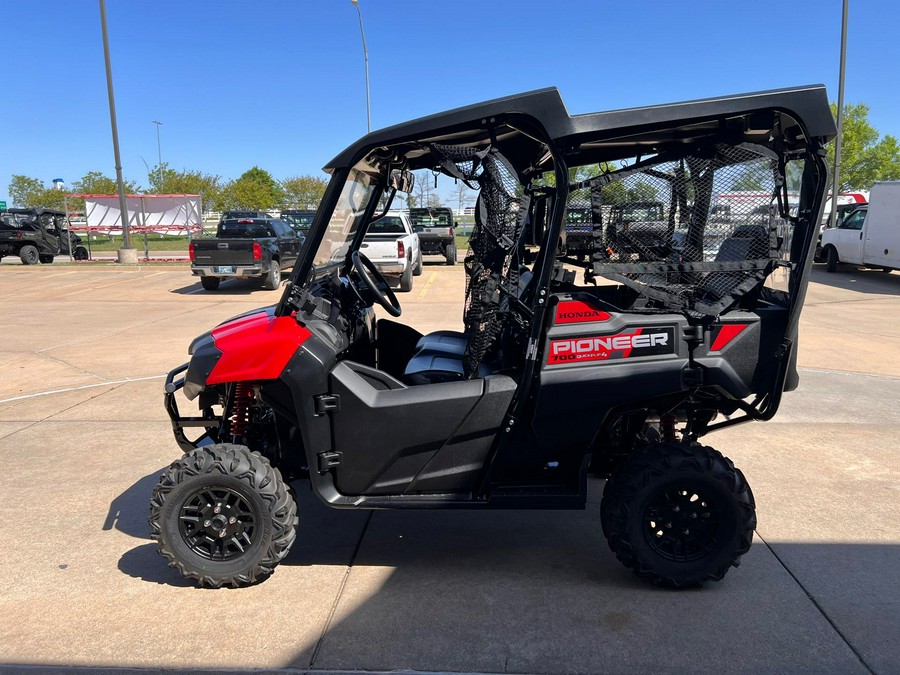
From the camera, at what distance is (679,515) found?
3.19m

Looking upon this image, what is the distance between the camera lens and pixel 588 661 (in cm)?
270

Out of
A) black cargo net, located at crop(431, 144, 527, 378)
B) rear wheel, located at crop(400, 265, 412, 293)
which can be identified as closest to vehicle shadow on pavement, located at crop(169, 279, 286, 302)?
rear wheel, located at crop(400, 265, 412, 293)

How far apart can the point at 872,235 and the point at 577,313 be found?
17599mm

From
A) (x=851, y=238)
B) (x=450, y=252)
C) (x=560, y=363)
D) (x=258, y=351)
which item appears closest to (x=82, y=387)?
(x=258, y=351)

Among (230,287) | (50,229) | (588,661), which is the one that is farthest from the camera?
(50,229)

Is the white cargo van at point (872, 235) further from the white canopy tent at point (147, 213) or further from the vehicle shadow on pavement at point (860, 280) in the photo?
the white canopy tent at point (147, 213)

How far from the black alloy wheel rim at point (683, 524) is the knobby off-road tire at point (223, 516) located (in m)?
1.68

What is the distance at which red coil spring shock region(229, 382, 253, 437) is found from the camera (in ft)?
11.3

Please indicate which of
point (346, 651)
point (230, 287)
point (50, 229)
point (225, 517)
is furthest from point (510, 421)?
point (50, 229)

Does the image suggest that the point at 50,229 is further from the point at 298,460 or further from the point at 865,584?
the point at 865,584

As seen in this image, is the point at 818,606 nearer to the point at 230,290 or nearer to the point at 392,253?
the point at 392,253

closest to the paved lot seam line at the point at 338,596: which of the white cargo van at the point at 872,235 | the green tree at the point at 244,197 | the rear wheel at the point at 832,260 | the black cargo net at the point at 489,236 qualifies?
the black cargo net at the point at 489,236

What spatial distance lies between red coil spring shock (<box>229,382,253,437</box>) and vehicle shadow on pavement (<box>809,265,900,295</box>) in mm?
13897

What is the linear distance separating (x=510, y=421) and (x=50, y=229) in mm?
24040
